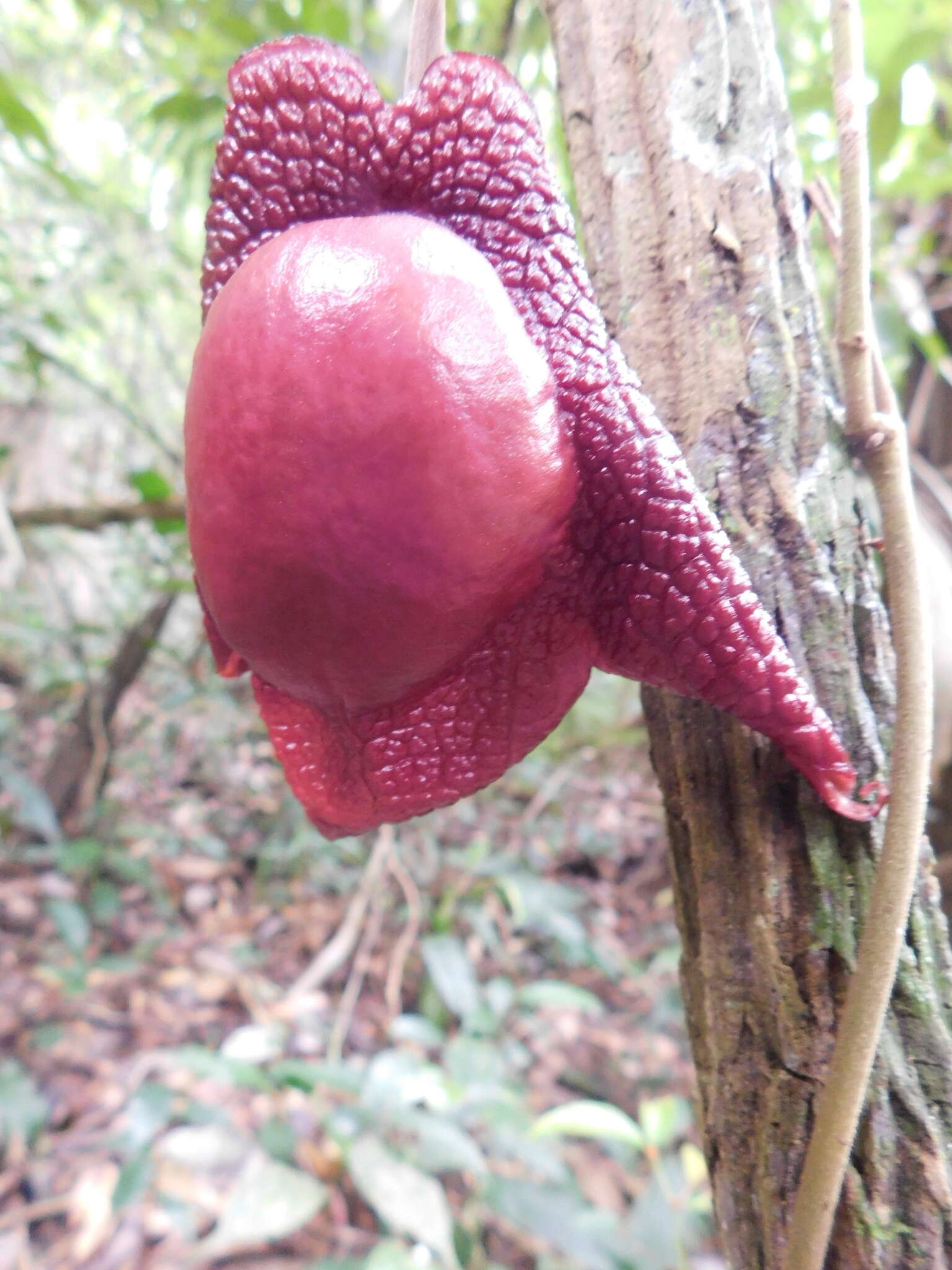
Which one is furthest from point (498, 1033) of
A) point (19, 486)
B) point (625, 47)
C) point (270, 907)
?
point (19, 486)

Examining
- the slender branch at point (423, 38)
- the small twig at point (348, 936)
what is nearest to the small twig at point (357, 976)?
the small twig at point (348, 936)

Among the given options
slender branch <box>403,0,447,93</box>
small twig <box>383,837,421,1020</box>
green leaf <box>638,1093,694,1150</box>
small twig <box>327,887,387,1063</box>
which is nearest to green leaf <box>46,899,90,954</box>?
small twig <box>327,887,387,1063</box>

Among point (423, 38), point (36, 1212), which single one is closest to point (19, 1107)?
point (36, 1212)

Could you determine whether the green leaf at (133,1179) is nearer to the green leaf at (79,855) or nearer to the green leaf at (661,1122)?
the green leaf at (79,855)

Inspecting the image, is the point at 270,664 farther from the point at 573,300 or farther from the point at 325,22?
the point at 325,22

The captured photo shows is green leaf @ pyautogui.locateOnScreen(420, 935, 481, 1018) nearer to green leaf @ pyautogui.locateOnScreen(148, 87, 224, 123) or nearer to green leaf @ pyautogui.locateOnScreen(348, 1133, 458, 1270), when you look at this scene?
green leaf @ pyautogui.locateOnScreen(348, 1133, 458, 1270)

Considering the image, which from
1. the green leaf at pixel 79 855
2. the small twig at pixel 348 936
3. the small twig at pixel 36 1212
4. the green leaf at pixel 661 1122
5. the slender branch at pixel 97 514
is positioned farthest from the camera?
the small twig at pixel 348 936
